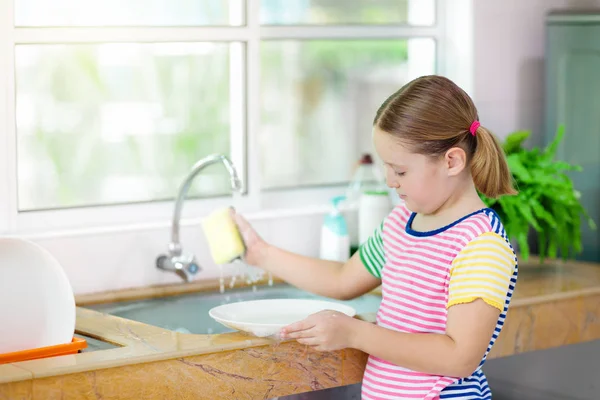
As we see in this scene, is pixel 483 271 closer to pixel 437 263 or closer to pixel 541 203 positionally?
pixel 437 263

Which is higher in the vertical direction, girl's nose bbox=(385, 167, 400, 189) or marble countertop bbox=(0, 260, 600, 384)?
girl's nose bbox=(385, 167, 400, 189)

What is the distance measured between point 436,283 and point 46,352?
69 centimetres

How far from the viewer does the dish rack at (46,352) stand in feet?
5.92

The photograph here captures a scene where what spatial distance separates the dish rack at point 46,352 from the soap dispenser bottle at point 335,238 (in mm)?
915

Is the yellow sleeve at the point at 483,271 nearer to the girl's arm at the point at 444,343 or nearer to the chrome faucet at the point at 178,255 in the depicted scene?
the girl's arm at the point at 444,343

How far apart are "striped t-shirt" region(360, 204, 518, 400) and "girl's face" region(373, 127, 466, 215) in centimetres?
6

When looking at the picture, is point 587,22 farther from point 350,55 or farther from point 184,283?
point 184,283

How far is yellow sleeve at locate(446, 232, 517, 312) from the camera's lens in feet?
5.66

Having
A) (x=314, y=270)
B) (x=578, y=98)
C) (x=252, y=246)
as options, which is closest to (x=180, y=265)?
(x=252, y=246)

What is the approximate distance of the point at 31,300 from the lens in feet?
6.04

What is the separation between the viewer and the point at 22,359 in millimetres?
1819

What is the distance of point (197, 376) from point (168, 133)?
101 cm

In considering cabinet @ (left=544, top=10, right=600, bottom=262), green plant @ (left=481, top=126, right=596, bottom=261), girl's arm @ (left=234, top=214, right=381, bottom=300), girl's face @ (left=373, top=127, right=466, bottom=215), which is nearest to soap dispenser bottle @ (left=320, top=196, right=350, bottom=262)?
green plant @ (left=481, top=126, right=596, bottom=261)

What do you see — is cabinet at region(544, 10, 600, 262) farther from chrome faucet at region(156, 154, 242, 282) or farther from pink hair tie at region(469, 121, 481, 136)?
pink hair tie at region(469, 121, 481, 136)
